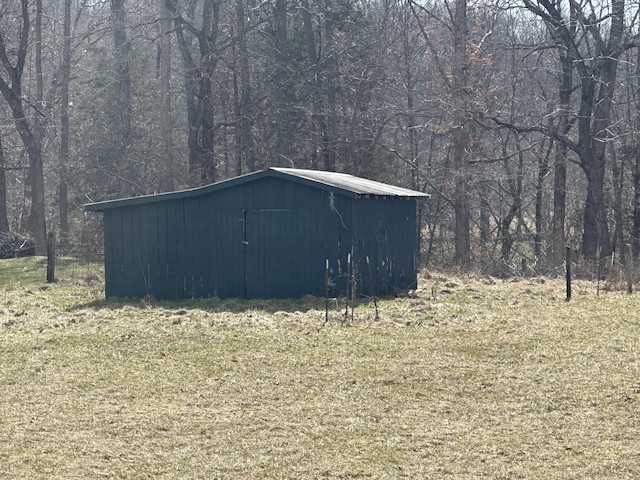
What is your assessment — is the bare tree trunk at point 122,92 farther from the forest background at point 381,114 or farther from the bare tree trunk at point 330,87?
the bare tree trunk at point 330,87

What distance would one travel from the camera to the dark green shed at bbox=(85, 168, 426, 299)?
1614 cm

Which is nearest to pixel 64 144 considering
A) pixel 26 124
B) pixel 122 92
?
pixel 26 124

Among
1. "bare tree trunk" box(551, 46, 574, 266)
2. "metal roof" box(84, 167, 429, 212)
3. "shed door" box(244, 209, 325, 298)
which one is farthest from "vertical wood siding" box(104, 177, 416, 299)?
"bare tree trunk" box(551, 46, 574, 266)

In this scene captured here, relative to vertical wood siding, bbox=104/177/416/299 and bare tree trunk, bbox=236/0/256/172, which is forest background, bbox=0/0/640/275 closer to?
bare tree trunk, bbox=236/0/256/172

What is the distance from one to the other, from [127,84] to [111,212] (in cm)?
1737

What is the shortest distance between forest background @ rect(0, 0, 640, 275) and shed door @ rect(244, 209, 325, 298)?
9.81 meters

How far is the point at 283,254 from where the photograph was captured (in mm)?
16344

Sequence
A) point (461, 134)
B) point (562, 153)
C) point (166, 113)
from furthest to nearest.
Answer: point (166, 113) → point (562, 153) → point (461, 134)

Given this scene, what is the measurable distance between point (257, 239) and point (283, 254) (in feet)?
1.79

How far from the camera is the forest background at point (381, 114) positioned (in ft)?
86.2

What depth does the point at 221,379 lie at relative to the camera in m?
9.83

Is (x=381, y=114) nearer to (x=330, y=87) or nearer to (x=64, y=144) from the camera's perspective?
(x=330, y=87)

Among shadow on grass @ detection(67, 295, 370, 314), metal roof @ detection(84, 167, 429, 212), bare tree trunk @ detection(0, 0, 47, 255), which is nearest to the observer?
shadow on grass @ detection(67, 295, 370, 314)

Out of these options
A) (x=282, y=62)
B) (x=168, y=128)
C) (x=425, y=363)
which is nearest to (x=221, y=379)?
(x=425, y=363)
